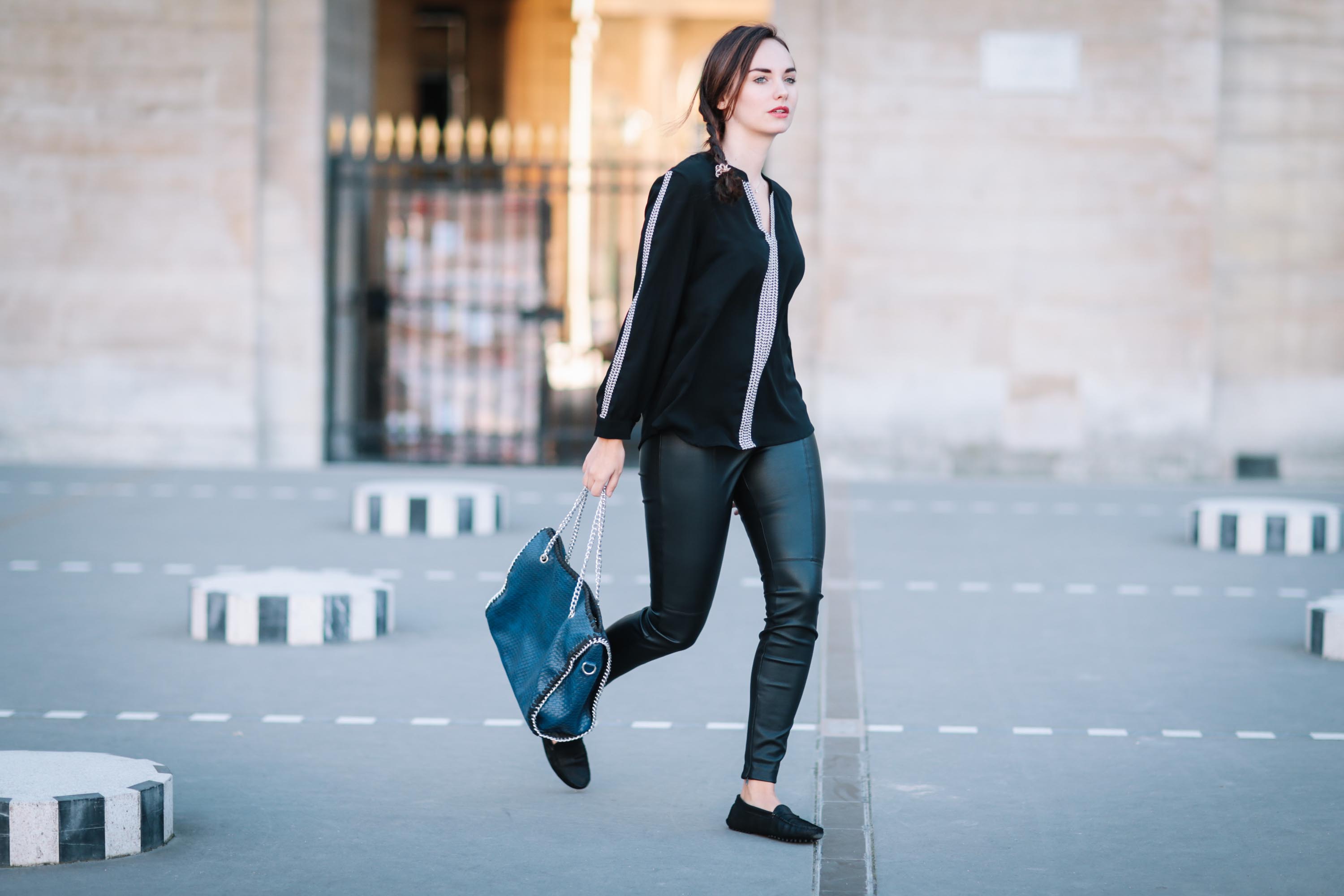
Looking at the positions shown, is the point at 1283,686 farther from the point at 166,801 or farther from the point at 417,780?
the point at 166,801

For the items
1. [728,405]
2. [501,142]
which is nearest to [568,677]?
[728,405]

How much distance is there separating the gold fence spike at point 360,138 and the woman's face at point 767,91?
1067 centimetres

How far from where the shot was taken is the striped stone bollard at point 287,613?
6930 mm

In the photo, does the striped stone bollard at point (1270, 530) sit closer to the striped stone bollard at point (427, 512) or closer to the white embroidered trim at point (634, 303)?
the striped stone bollard at point (427, 512)

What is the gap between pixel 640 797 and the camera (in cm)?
477

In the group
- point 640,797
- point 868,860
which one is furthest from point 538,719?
point 868,860

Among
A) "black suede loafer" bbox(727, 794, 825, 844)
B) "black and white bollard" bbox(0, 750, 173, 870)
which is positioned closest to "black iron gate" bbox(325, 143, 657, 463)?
"black suede loafer" bbox(727, 794, 825, 844)

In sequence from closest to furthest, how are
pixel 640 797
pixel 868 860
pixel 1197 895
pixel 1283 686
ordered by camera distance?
pixel 1197 895 < pixel 868 860 < pixel 640 797 < pixel 1283 686

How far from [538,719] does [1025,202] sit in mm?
10549

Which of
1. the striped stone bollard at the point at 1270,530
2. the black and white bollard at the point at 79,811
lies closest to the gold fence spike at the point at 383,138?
the striped stone bollard at the point at 1270,530

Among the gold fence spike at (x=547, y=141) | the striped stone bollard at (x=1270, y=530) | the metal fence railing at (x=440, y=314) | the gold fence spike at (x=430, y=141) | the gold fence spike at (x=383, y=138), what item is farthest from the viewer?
the gold fence spike at (x=547, y=141)

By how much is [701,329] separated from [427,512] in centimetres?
622

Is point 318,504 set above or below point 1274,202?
below

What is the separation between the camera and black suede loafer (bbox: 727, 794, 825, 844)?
4.32m
